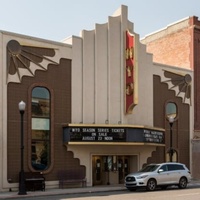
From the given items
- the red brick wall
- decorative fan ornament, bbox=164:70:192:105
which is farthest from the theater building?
the red brick wall

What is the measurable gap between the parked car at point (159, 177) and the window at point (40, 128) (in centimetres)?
537

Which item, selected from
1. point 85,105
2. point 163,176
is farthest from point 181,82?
point 163,176

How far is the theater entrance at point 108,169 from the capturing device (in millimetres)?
29766

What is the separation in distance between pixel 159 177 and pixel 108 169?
18.4ft

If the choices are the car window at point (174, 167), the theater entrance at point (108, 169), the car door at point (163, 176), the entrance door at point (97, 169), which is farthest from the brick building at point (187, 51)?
the car door at point (163, 176)

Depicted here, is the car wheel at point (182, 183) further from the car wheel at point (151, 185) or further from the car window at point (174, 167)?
the car wheel at point (151, 185)

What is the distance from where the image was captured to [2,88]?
2530cm

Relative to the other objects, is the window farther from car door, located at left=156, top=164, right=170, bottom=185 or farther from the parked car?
car door, located at left=156, top=164, right=170, bottom=185

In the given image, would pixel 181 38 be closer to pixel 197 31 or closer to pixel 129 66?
pixel 197 31

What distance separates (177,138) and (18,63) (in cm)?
1489

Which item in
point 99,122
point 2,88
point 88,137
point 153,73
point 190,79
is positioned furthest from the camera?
point 190,79

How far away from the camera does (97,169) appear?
29.9m

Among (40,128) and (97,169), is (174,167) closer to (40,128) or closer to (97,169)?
(97,169)

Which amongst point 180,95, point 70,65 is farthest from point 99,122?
point 180,95
